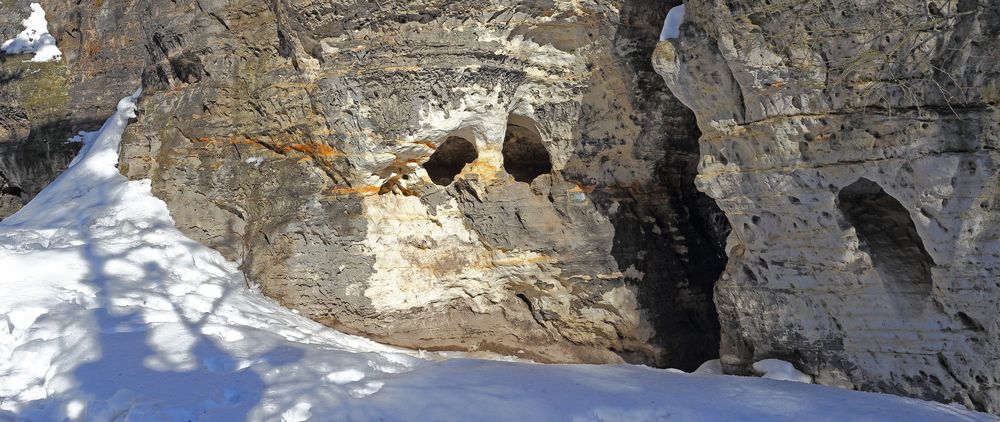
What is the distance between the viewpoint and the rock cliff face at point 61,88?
10578 mm

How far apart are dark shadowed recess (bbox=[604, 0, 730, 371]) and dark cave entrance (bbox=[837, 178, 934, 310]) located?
177cm

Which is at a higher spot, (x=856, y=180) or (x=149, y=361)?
(x=856, y=180)

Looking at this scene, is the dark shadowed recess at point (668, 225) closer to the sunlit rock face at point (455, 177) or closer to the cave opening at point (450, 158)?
the sunlit rock face at point (455, 177)

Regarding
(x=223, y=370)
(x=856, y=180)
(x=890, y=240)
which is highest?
(x=856, y=180)

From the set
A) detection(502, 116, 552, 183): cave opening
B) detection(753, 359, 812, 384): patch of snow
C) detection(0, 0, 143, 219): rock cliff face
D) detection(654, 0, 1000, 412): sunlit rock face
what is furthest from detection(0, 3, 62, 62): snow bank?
detection(753, 359, 812, 384): patch of snow

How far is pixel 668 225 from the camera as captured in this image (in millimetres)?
6805

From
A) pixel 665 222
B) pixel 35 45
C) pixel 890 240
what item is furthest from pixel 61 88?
pixel 890 240

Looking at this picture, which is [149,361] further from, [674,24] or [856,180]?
[856,180]

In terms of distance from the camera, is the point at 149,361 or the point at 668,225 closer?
the point at 149,361

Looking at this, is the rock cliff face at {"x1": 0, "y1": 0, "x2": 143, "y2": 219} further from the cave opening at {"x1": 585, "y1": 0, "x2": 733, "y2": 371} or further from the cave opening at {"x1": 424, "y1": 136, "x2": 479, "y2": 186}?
the cave opening at {"x1": 585, "y1": 0, "x2": 733, "y2": 371}

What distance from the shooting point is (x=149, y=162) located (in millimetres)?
6711

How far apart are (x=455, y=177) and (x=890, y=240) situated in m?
3.45

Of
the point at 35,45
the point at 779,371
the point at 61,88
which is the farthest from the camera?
the point at 35,45

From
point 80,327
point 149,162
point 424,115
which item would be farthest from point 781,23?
point 149,162
